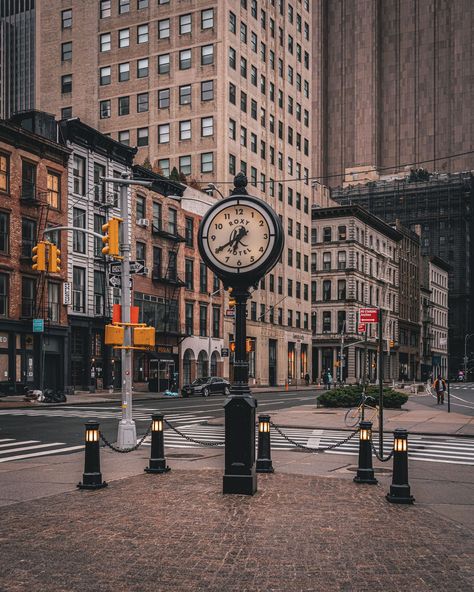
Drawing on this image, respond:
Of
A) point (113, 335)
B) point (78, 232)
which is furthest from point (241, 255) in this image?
point (78, 232)

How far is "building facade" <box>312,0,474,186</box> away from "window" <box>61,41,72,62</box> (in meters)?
110

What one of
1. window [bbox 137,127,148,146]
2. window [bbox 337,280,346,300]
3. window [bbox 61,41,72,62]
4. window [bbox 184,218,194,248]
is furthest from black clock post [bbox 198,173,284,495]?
window [bbox 337,280,346,300]

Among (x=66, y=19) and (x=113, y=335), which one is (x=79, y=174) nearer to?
(x=66, y=19)

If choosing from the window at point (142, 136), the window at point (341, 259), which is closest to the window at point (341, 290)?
the window at point (341, 259)

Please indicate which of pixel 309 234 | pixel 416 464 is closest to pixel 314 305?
pixel 309 234

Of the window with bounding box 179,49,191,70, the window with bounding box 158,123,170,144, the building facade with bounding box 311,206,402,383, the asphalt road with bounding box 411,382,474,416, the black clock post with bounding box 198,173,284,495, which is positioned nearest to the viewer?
the black clock post with bounding box 198,173,284,495

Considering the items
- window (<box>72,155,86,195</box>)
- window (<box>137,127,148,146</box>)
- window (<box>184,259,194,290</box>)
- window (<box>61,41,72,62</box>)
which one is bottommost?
window (<box>184,259,194,290</box>)

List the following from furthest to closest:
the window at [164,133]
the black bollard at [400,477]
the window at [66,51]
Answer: the window at [66,51]
the window at [164,133]
the black bollard at [400,477]

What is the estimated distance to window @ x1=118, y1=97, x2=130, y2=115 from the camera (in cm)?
7625

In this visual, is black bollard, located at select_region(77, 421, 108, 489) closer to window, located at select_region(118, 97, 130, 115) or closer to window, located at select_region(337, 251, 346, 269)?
window, located at select_region(118, 97, 130, 115)

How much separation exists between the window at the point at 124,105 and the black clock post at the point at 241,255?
6765cm

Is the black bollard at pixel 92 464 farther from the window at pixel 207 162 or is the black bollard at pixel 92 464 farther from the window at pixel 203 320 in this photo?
the window at pixel 207 162

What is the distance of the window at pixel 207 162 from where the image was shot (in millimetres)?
72750

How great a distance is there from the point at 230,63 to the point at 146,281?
2683cm
